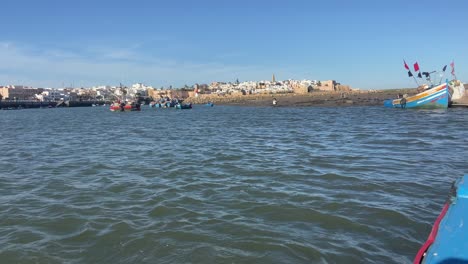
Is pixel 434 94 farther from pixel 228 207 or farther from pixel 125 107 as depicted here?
pixel 125 107

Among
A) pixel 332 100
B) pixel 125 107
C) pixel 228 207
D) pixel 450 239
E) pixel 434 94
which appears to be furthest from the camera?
pixel 332 100

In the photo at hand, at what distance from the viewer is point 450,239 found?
375 cm

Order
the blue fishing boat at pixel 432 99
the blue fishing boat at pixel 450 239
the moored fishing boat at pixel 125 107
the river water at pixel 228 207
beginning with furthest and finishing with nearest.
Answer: the moored fishing boat at pixel 125 107 → the blue fishing boat at pixel 432 99 → the river water at pixel 228 207 → the blue fishing boat at pixel 450 239

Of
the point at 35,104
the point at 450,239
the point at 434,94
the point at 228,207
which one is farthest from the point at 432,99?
the point at 35,104

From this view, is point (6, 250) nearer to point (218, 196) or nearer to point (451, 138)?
point (218, 196)

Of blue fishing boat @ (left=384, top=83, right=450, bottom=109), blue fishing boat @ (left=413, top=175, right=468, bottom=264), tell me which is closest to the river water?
blue fishing boat @ (left=413, top=175, right=468, bottom=264)

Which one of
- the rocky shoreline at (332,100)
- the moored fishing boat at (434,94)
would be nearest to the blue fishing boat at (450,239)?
the moored fishing boat at (434,94)

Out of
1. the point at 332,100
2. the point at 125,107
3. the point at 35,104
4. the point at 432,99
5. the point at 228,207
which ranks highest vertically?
the point at 35,104

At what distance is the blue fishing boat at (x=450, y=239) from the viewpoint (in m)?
3.43

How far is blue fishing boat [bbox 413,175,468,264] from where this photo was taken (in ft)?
11.3

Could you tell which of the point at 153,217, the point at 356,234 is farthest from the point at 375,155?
the point at 153,217

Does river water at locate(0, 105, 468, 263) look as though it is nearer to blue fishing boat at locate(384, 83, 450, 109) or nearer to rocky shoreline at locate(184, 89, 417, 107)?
blue fishing boat at locate(384, 83, 450, 109)

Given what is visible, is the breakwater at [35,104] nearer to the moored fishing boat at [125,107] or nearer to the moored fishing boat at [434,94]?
the moored fishing boat at [125,107]

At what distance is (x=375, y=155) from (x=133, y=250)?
38.4 feet
